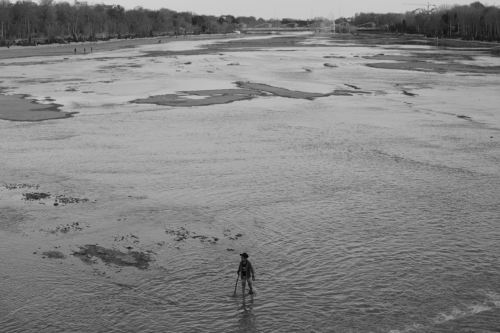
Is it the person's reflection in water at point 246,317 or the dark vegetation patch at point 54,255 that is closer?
the person's reflection in water at point 246,317

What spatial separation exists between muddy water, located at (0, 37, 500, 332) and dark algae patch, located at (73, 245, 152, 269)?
1.04ft

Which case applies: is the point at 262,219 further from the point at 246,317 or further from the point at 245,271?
the point at 246,317

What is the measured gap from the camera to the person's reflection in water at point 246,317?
1368 centimetres

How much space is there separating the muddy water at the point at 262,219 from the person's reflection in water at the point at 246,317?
0.04 meters

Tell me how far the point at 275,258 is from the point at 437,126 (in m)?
23.2

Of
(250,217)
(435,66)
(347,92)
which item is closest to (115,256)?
(250,217)

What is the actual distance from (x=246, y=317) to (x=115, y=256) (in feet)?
16.6

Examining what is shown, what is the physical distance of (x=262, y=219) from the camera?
2086 cm

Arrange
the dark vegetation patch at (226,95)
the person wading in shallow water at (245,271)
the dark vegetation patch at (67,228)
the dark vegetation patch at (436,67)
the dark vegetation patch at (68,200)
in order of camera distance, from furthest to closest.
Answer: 1. the dark vegetation patch at (436,67)
2. the dark vegetation patch at (226,95)
3. the dark vegetation patch at (68,200)
4. the dark vegetation patch at (67,228)
5. the person wading in shallow water at (245,271)

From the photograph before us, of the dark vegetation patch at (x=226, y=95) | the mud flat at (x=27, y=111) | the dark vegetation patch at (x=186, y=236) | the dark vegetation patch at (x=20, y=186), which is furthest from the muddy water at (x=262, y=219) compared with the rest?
the dark vegetation patch at (x=226, y=95)

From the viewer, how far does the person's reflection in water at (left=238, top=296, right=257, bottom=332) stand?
13.7 metres

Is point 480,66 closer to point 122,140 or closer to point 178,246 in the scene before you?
point 122,140

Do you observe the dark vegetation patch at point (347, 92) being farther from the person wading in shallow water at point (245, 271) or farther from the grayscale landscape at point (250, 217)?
the person wading in shallow water at point (245, 271)

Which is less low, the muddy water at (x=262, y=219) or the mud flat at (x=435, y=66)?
the mud flat at (x=435, y=66)
